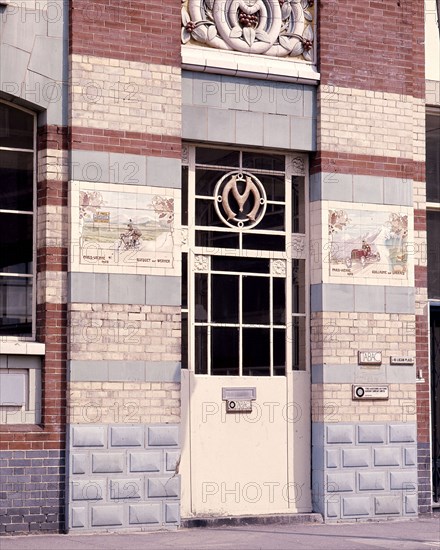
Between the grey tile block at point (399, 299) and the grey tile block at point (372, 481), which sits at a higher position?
the grey tile block at point (399, 299)

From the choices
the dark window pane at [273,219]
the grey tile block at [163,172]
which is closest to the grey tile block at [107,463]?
the grey tile block at [163,172]

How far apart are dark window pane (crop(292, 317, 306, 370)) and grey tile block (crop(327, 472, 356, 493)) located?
4.65 feet

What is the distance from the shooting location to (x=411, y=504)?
53.1 feet

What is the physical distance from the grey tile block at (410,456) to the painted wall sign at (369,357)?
3.93 feet

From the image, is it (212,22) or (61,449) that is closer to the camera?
(61,449)

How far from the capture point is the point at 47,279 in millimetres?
14336

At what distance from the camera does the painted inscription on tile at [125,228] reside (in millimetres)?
14500

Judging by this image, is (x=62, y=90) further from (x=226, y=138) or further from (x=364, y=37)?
(x=364, y=37)

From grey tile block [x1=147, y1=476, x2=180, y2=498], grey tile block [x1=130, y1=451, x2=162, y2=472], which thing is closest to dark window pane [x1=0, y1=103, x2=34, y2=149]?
grey tile block [x1=130, y1=451, x2=162, y2=472]

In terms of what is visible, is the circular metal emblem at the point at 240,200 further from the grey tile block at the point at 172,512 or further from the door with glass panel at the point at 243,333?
the grey tile block at the point at 172,512

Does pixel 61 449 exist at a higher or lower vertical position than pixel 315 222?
lower

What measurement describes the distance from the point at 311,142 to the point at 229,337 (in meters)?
A: 2.70

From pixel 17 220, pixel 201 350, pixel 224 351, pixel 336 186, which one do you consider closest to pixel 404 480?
pixel 224 351

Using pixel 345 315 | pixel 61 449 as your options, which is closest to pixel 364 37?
pixel 345 315
